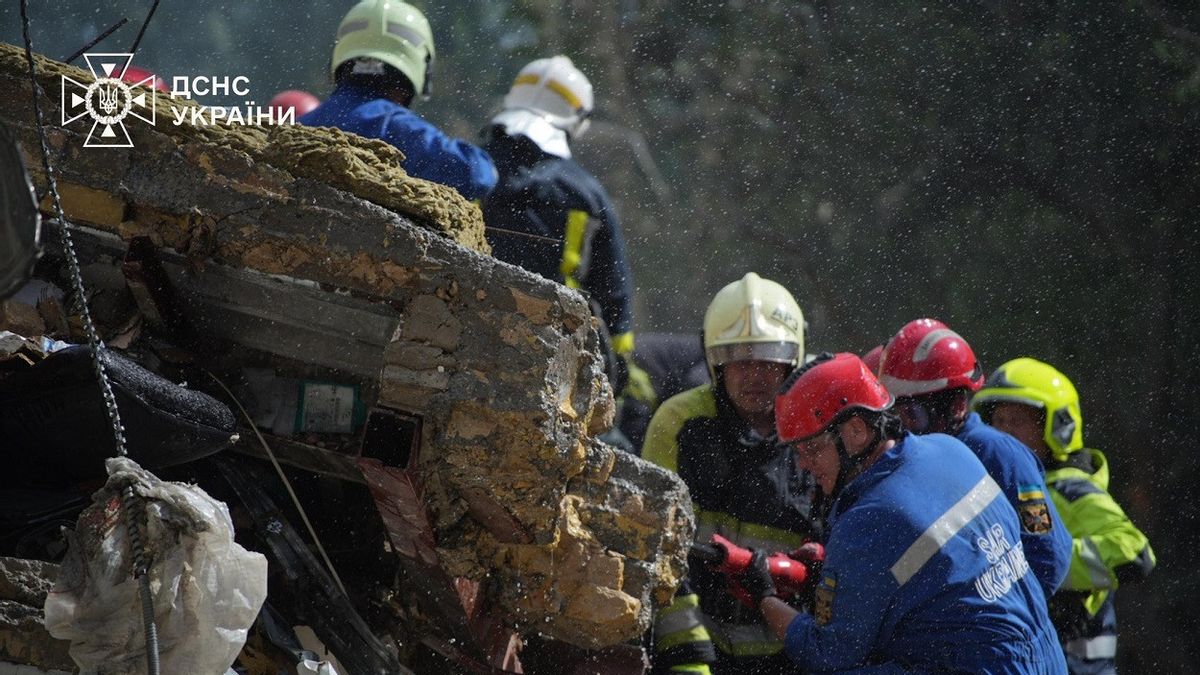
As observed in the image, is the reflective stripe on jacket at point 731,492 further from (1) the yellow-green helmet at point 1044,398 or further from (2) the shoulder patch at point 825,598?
(1) the yellow-green helmet at point 1044,398

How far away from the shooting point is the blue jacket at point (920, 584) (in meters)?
3.66

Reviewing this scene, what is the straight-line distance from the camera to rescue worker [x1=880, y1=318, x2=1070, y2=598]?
14.9 feet

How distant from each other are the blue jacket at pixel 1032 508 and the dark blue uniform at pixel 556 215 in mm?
1805

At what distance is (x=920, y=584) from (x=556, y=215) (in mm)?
2383

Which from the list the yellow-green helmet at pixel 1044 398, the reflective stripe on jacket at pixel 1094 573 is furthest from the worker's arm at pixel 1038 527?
the yellow-green helmet at pixel 1044 398

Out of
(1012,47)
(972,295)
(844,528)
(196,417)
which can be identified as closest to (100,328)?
(196,417)

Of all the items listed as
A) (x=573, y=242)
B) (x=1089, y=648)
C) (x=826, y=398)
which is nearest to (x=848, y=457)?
(x=826, y=398)

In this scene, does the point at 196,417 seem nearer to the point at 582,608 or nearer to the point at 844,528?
the point at 582,608

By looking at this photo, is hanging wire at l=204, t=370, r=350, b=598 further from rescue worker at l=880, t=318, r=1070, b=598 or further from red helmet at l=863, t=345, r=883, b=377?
red helmet at l=863, t=345, r=883, b=377

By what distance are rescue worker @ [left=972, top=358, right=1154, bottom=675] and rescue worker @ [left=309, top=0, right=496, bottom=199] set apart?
2.89 meters

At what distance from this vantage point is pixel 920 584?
365cm

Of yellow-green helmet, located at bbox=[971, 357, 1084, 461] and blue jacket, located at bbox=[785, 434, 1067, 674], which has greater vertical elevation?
yellow-green helmet, located at bbox=[971, 357, 1084, 461]

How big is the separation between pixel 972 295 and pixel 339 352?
855cm

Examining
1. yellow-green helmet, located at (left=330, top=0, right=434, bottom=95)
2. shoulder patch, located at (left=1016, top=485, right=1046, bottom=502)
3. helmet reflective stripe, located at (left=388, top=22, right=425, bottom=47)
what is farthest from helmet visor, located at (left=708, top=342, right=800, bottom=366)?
helmet reflective stripe, located at (left=388, top=22, right=425, bottom=47)
